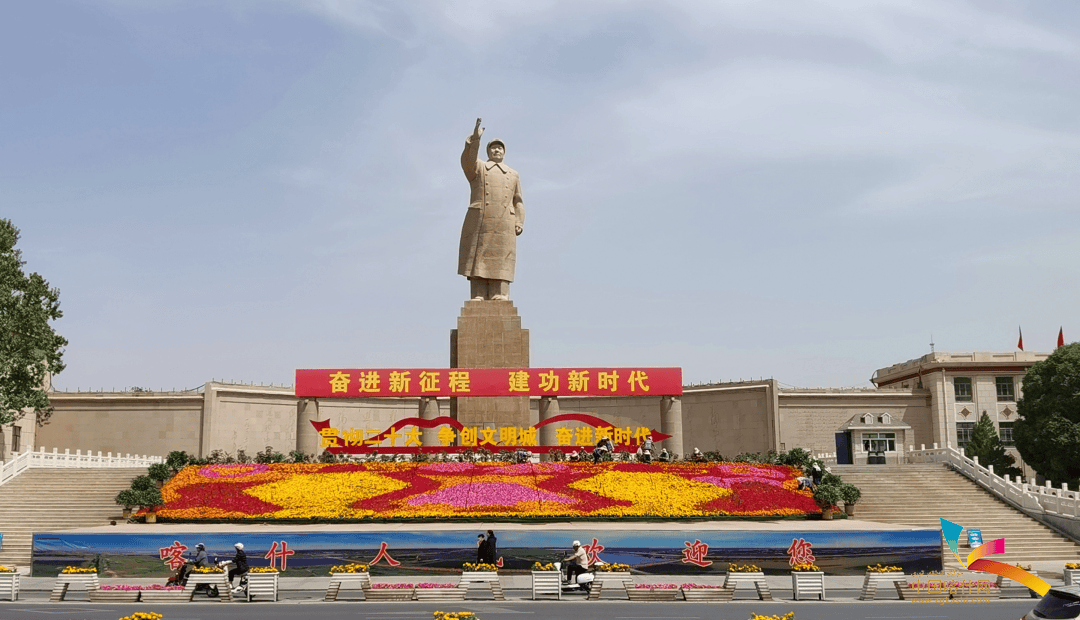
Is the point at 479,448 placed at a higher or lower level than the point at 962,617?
higher

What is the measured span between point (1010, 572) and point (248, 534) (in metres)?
17.7

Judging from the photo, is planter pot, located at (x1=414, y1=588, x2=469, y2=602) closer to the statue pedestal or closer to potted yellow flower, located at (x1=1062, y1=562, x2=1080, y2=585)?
potted yellow flower, located at (x1=1062, y1=562, x2=1080, y2=585)

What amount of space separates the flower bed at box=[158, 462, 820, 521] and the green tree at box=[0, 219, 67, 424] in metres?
9.62

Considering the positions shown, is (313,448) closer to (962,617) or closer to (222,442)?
(222,442)

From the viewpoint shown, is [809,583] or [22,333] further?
[22,333]

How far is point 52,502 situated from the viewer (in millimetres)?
30750

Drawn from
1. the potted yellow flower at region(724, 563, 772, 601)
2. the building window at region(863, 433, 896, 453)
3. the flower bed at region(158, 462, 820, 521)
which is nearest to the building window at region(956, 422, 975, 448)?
the building window at region(863, 433, 896, 453)

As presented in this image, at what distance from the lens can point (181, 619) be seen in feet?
52.2

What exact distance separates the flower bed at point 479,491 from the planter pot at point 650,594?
28.1ft

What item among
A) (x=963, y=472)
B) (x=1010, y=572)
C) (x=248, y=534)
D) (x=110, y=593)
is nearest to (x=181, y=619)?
(x=110, y=593)

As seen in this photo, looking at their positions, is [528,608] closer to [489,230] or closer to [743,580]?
[743,580]

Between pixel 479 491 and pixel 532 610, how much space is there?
40.3 ft

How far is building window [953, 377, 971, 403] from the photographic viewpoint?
2076 inches

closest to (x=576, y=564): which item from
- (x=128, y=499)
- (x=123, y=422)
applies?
(x=128, y=499)
